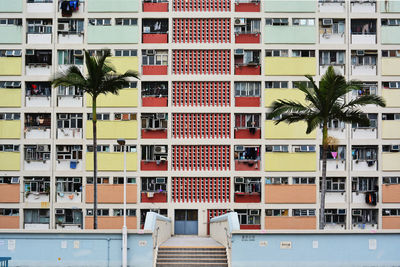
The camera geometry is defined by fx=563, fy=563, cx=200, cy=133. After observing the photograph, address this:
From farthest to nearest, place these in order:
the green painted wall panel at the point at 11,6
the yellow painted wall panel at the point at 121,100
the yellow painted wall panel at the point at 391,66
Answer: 1. the green painted wall panel at the point at 11,6
2. the yellow painted wall panel at the point at 391,66
3. the yellow painted wall panel at the point at 121,100

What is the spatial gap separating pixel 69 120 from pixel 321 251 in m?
22.0

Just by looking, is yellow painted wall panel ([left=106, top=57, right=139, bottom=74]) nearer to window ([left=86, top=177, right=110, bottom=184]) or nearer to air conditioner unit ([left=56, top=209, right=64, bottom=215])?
window ([left=86, top=177, right=110, bottom=184])

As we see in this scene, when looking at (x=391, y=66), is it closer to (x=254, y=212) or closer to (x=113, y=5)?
(x=254, y=212)

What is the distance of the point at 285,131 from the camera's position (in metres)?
39.4

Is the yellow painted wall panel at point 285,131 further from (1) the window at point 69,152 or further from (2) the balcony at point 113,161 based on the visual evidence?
(1) the window at point 69,152

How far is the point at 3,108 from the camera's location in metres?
39.8

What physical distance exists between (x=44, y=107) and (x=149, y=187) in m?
9.35

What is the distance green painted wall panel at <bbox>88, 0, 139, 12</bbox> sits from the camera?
39.8 meters

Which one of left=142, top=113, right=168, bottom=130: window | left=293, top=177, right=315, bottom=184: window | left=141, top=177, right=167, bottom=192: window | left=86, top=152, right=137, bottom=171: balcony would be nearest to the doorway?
left=141, top=177, right=167, bottom=192: window

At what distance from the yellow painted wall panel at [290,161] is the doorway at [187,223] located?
20.1 feet

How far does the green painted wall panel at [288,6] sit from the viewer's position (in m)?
39.8

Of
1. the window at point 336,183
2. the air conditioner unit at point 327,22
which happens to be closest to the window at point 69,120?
the window at point 336,183

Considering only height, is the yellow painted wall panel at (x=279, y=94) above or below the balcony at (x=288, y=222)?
above

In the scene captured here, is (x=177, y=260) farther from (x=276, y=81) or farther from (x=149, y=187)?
(x=276, y=81)
